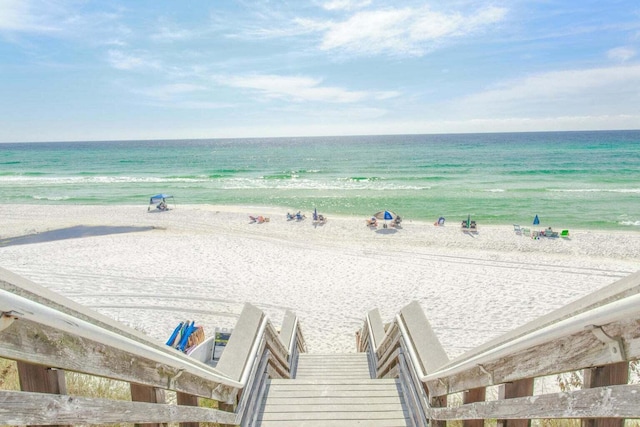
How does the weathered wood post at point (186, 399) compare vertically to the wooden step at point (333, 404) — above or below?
above

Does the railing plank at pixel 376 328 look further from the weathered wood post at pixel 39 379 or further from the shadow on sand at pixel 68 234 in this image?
the shadow on sand at pixel 68 234

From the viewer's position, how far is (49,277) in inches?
522

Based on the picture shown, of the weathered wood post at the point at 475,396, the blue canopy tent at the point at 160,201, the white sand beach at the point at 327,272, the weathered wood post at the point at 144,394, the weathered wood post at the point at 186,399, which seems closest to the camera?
the weathered wood post at the point at 144,394

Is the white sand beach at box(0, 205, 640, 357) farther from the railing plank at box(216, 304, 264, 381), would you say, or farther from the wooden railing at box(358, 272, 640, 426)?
the wooden railing at box(358, 272, 640, 426)

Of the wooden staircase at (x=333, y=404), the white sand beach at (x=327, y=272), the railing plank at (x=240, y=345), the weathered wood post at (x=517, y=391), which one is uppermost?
the weathered wood post at (x=517, y=391)

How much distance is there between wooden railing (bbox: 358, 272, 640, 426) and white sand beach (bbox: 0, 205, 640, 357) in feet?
23.0

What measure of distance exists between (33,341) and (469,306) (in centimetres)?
1150

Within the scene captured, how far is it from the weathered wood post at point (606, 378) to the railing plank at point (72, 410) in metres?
1.61

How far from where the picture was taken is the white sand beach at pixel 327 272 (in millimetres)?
10578

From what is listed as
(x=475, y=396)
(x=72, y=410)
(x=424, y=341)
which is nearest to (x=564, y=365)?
(x=475, y=396)

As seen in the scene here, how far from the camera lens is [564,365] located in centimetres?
136

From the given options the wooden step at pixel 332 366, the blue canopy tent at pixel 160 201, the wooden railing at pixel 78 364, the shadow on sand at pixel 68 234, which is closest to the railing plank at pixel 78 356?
the wooden railing at pixel 78 364

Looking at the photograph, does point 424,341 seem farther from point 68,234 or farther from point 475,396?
point 68,234

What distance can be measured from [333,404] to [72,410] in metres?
2.72
